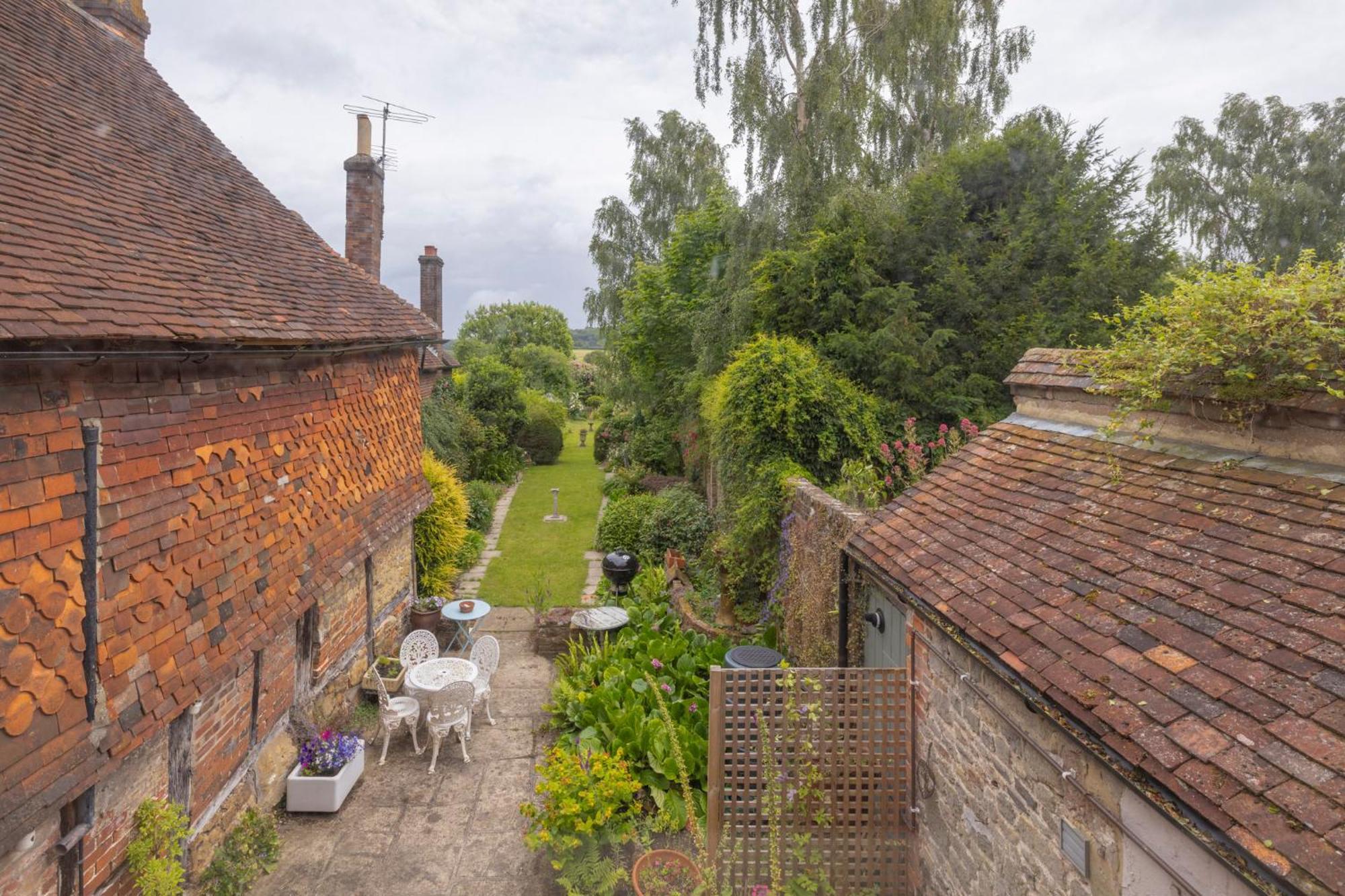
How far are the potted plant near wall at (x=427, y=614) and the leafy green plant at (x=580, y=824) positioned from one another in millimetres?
5423

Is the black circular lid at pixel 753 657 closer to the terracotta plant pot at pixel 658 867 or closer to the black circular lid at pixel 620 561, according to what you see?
the terracotta plant pot at pixel 658 867

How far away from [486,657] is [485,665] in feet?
0.32

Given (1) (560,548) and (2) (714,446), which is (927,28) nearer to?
(2) (714,446)

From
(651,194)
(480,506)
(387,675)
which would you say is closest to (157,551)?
(387,675)

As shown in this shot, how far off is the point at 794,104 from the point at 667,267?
5875 millimetres

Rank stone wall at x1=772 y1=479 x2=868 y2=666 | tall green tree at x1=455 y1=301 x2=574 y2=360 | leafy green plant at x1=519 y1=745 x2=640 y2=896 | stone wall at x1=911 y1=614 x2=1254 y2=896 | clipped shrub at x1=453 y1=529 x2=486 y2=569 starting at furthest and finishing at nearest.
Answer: tall green tree at x1=455 y1=301 x2=574 y2=360 < clipped shrub at x1=453 y1=529 x2=486 y2=569 < stone wall at x1=772 y1=479 x2=868 y2=666 < leafy green plant at x1=519 y1=745 x2=640 y2=896 < stone wall at x1=911 y1=614 x2=1254 y2=896

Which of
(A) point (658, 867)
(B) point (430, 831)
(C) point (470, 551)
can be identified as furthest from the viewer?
(C) point (470, 551)

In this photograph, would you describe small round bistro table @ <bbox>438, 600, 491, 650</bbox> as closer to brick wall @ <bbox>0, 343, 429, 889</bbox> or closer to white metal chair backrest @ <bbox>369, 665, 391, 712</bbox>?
white metal chair backrest @ <bbox>369, 665, 391, 712</bbox>

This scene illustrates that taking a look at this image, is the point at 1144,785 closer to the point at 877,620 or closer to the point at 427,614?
the point at 877,620

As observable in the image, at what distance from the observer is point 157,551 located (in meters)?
4.53

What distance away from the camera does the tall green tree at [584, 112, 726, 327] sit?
26469 mm

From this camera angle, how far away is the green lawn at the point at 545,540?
1418 cm

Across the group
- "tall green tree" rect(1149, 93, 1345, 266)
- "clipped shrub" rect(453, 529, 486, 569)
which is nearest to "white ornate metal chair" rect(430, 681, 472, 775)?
"clipped shrub" rect(453, 529, 486, 569)

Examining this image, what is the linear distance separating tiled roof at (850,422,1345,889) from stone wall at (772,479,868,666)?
204 cm
